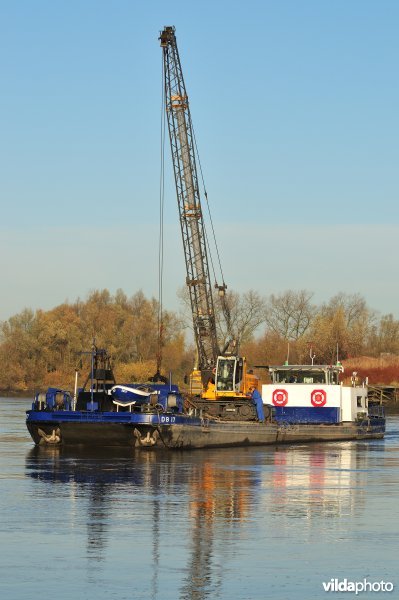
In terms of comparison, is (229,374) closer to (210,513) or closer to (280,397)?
(280,397)

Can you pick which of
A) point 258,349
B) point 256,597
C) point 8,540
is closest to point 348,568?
point 256,597

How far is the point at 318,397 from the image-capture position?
6034 cm

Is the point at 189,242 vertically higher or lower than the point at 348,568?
higher

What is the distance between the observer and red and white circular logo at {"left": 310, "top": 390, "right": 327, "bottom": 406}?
6031cm

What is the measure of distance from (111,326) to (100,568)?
13103cm

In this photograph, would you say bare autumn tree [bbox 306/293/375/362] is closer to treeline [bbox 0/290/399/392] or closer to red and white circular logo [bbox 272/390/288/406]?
treeline [bbox 0/290/399/392]

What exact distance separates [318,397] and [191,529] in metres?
37.8

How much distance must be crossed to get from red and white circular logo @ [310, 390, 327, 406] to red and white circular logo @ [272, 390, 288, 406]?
1296mm

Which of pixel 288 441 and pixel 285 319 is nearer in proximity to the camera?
pixel 288 441

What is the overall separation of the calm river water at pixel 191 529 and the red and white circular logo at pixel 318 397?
→ 19.6 m

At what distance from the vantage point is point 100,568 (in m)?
18.8

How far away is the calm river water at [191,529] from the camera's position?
17750 mm

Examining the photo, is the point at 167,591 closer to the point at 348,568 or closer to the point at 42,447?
the point at 348,568

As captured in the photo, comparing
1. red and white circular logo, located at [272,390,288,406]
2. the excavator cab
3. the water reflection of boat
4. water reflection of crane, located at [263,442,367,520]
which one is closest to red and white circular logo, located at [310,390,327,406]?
red and white circular logo, located at [272,390,288,406]
